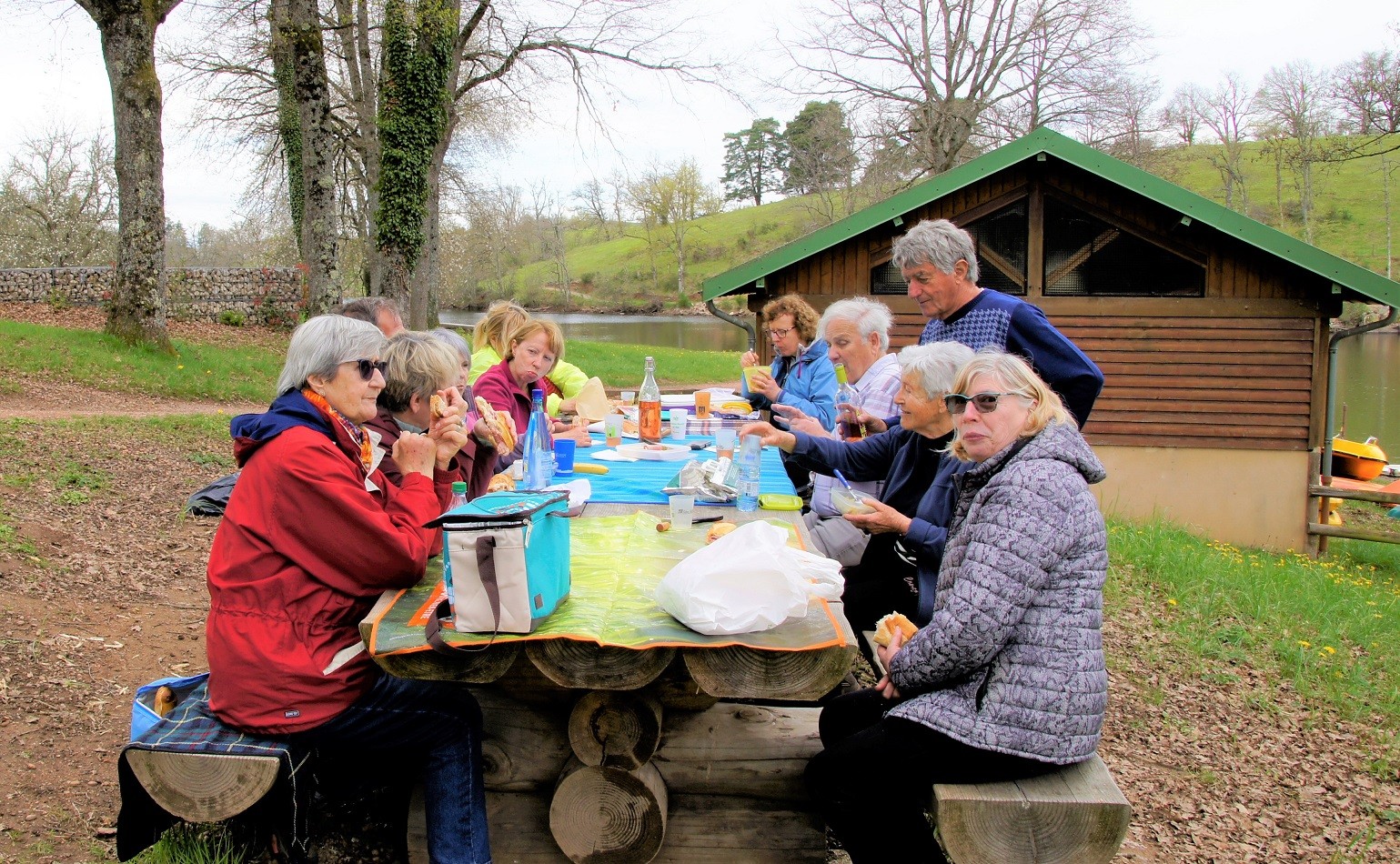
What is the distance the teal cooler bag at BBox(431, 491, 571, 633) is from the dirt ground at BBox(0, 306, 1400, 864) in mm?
1547

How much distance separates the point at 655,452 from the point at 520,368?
81 cm

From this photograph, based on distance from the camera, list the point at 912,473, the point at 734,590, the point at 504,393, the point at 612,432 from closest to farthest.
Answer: the point at 734,590 < the point at 912,473 < the point at 504,393 < the point at 612,432

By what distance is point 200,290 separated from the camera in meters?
19.2

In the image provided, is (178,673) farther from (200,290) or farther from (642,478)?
(200,290)

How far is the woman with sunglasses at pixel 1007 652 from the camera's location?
6.84 feet

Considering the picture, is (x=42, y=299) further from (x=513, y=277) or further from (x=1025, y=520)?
(x=513, y=277)

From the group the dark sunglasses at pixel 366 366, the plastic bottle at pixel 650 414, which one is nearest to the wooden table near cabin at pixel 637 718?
the dark sunglasses at pixel 366 366

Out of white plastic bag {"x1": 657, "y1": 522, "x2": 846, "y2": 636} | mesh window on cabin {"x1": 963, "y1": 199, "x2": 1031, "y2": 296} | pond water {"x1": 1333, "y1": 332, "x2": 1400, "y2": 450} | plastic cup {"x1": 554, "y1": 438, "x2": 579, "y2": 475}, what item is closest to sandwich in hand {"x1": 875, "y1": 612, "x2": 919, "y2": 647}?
white plastic bag {"x1": 657, "y1": 522, "x2": 846, "y2": 636}

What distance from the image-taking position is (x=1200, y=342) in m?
10.7

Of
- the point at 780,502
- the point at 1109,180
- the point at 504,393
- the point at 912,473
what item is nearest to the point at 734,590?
the point at 780,502

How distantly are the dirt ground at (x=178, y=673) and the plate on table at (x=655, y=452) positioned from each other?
7.05ft

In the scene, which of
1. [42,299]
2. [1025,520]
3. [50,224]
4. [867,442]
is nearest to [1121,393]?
[867,442]

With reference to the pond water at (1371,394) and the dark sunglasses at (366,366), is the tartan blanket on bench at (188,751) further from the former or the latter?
the pond water at (1371,394)

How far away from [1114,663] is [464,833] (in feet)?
12.1
